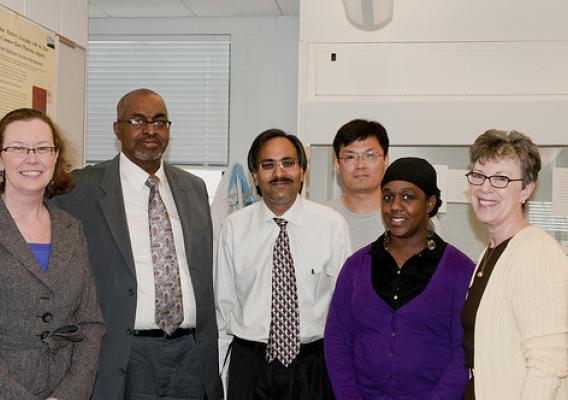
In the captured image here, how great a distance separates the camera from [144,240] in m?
2.41

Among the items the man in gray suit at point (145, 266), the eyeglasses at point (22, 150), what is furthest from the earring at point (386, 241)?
the eyeglasses at point (22, 150)

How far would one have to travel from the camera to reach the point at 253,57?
493cm

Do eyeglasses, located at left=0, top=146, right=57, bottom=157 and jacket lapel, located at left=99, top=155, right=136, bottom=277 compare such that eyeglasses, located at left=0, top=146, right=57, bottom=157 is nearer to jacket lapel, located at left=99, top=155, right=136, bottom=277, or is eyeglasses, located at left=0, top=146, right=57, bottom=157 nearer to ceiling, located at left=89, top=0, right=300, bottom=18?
jacket lapel, located at left=99, top=155, right=136, bottom=277

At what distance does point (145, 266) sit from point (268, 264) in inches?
17.8

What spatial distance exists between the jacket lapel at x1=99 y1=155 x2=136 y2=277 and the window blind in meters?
2.55

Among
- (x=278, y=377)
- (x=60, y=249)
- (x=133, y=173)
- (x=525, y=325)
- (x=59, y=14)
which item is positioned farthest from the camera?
(x=59, y=14)

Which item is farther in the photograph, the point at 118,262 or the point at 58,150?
the point at 118,262

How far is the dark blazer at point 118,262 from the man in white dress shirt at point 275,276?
0.09 m

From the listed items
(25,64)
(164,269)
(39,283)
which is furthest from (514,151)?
(25,64)

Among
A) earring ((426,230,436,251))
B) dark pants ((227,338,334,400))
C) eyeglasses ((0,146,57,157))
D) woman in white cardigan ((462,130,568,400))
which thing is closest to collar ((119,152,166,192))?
eyeglasses ((0,146,57,157))

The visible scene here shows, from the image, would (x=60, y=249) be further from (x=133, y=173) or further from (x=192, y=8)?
(x=192, y=8)

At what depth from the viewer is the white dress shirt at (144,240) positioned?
2.34 metres

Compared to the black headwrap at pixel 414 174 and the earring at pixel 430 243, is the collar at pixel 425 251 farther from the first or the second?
the black headwrap at pixel 414 174

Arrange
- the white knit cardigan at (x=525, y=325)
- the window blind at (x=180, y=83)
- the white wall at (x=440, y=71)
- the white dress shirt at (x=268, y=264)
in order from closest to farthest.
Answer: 1. the white knit cardigan at (x=525, y=325)
2. the white dress shirt at (x=268, y=264)
3. the white wall at (x=440, y=71)
4. the window blind at (x=180, y=83)
